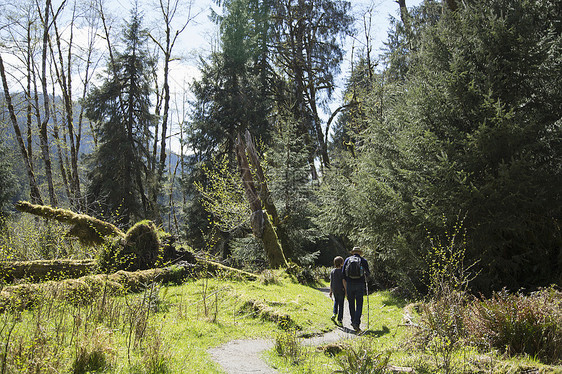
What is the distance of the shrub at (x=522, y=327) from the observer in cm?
516

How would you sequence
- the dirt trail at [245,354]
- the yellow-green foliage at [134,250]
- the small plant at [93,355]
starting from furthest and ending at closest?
the yellow-green foliage at [134,250] → the dirt trail at [245,354] → the small plant at [93,355]

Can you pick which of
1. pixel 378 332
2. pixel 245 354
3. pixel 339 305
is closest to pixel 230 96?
pixel 339 305

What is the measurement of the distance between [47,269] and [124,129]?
1484 centimetres

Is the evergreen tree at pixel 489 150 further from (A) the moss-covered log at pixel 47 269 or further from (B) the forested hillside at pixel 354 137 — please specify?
(A) the moss-covered log at pixel 47 269

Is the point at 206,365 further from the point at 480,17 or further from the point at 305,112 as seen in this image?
the point at 305,112

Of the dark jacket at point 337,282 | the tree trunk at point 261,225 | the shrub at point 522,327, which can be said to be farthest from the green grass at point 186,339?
the tree trunk at point 261,225

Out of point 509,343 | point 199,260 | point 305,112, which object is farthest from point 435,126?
point 305,112

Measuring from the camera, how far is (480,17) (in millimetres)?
10211

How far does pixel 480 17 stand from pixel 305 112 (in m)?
14.5

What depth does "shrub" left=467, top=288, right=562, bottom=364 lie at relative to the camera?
5.16 m

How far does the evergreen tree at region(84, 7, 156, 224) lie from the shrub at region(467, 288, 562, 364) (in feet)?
62.2

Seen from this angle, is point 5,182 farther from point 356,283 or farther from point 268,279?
point 356,283

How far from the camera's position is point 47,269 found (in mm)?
9438

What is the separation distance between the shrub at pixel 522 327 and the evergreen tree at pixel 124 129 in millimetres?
18958
